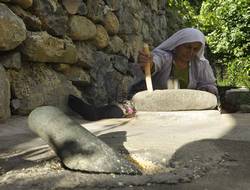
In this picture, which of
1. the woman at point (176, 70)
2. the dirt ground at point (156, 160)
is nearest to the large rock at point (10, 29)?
the dirt ground at point (156, 160)

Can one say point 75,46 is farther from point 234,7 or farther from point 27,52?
point 234,7

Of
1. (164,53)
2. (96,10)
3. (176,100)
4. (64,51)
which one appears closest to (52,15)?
(64,51)

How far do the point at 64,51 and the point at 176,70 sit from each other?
90 centimetres

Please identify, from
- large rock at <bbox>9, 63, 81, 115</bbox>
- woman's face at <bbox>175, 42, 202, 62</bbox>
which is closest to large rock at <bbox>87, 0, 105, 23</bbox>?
large rock at <bbox>9, 63, 81, 115</bbox>

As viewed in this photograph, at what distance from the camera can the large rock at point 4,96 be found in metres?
2.71

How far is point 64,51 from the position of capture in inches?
137

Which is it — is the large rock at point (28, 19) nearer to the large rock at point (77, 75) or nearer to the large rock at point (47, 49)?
the large rock at point (47, 49)

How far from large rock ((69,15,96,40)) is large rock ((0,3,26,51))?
79cm

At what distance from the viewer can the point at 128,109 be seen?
3.51 meters

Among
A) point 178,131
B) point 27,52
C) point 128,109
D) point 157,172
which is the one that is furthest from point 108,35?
point 157,172

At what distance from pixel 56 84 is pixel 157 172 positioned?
2021mm

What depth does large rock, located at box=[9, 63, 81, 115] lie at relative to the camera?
9.91ft

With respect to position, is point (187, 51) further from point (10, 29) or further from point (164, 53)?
point (10, 29)

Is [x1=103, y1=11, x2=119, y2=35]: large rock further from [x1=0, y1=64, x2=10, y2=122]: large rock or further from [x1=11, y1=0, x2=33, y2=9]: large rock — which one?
[x1=0, y1=64, x2=10, y2=122]: large rock
